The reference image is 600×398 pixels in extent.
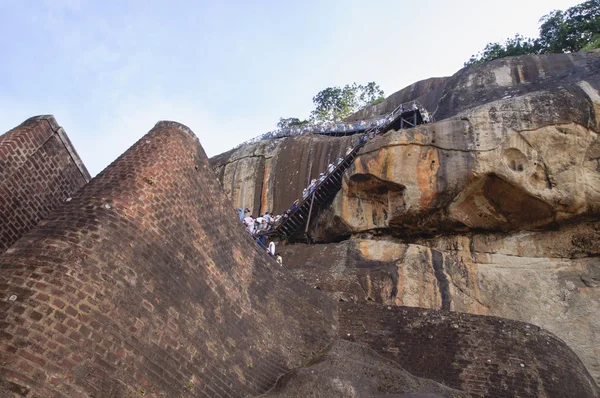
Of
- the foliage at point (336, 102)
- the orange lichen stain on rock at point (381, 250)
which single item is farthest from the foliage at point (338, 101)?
the orange lichen stain on rock at point (381, 250)

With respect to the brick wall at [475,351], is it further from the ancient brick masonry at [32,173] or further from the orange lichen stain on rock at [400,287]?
the ancient brick masonry at [32,173]

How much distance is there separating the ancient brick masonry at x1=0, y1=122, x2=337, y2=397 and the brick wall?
4.86 ft

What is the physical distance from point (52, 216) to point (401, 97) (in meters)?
26.9

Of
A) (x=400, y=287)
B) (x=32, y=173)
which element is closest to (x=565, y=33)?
(x=400, y=287)

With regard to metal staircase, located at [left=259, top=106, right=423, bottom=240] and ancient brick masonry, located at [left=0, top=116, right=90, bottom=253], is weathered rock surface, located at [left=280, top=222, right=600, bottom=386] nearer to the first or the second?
metal staircase, located at [left=259, top=106, right=423, bottom=240]

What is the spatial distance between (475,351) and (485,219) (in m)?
8.44

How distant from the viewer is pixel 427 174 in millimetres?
16922

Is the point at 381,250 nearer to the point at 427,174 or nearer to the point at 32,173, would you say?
the point at 427,174

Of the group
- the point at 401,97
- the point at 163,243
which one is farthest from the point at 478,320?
the point at 401,97

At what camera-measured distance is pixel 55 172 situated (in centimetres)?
1095

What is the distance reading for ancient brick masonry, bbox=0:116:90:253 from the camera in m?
9.62

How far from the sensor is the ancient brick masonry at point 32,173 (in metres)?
9.62

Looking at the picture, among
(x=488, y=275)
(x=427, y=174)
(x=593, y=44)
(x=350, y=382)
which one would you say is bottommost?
(x=350, y=382)

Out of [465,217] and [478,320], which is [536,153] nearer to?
[465,217]
